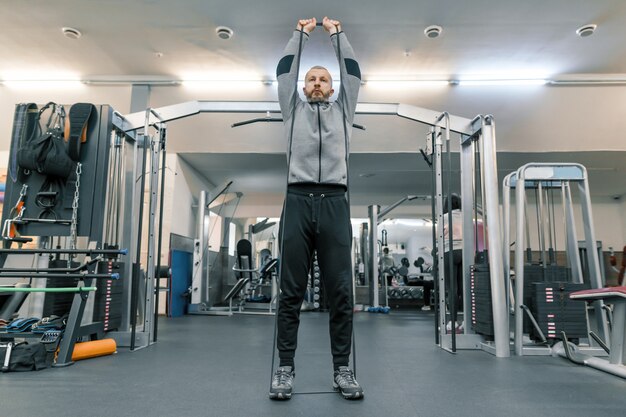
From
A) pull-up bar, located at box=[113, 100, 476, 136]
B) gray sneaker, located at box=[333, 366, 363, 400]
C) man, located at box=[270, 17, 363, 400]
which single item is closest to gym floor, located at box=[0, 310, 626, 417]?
gray sneaker, located at box=[333, 366, 363, 400]

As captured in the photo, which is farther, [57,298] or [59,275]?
[57,298]

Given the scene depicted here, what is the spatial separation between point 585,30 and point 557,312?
3107 millimetres

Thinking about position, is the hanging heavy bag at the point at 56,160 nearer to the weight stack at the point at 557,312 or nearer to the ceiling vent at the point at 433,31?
the weight stack at the point at 557,312

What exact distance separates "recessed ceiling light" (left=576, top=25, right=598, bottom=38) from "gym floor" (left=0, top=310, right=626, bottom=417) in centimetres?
334

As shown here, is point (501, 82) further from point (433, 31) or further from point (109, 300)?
point (109, 300)

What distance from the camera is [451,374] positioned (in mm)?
1925

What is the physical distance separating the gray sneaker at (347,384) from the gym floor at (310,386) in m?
0.03

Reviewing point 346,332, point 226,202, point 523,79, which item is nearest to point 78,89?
point 226,202

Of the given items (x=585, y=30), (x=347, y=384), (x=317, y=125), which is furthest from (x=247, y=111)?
(x=585, y=30)

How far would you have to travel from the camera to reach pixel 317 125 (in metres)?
1.65

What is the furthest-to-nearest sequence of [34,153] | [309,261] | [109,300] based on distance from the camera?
[109,300] < [34,153] < [309,261]

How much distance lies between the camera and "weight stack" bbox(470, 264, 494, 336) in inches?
101

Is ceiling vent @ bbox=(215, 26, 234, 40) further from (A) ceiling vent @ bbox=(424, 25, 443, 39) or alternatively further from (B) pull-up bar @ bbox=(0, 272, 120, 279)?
(B) pull-up bar @ bbox=(0, 272, 120, 279)

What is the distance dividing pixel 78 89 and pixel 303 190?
475cm
